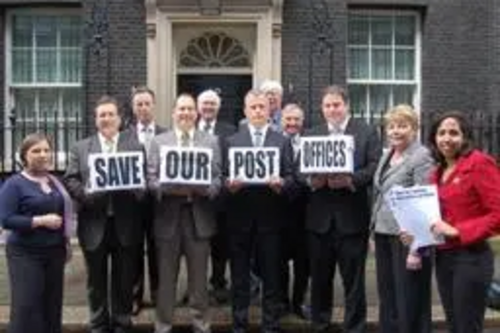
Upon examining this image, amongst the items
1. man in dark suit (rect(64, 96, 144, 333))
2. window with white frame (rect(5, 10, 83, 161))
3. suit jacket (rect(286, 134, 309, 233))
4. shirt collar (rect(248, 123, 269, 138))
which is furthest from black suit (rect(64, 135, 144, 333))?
window with white frame (rect(5, 10, 83, 161))

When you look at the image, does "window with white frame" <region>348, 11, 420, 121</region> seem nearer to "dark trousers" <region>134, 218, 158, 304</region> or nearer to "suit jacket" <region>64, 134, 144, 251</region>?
"dark trousers" <region>134, 218, 158, 304</region>

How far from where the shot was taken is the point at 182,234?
30.1 ft

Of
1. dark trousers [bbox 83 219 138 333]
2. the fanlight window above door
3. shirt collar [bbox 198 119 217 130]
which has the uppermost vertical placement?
the fanlight window above door

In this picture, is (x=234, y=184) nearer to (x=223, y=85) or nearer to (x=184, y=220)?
(x=184, y=220)

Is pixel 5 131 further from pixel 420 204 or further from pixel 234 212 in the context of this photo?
pixel 420 204

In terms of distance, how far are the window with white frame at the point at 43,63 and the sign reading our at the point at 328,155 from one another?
8.85m

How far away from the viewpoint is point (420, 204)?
24.4ft

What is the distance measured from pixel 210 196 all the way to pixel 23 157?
1621mm

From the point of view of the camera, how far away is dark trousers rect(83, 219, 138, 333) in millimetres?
9250

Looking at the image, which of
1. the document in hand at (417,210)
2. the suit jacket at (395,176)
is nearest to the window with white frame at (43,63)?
the suit jacket at (395,176)

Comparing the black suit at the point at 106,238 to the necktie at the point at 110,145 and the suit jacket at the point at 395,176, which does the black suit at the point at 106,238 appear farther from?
the suit jacket at the point at 395,176

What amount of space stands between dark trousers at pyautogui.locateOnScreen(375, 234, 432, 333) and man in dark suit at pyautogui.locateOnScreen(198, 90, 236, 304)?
1.65 meters

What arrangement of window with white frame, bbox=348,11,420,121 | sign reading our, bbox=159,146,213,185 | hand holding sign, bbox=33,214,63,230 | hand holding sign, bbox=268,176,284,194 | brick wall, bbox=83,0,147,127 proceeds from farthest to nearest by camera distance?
window with white frame, bbox=348,11,420,121 < brick wall, bbox=83,0,147,127 < hand holding sign, bbox=268,176,284,194 < sign reading our, bbox=159,146,213,185 < hand holding sign, bbox=33,214,63,230

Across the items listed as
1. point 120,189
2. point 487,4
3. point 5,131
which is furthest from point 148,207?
point 487,4
